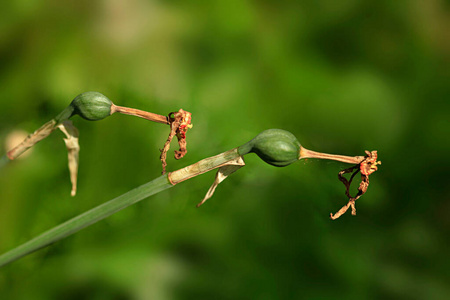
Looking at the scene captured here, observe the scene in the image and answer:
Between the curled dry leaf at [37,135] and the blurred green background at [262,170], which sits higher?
the blurred green background at [262,170]

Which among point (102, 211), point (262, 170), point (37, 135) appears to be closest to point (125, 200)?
point (102, 211)

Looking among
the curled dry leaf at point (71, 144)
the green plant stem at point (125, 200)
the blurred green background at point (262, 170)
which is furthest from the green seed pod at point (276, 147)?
the blurred green background at point (262, 170)

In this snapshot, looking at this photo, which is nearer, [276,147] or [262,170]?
[276,147]

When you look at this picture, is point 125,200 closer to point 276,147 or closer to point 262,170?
point 276,147

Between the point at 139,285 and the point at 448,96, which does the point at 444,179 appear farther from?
the point at 139,285

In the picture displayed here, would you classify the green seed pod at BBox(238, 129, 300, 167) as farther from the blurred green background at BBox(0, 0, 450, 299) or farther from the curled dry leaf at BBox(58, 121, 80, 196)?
the blurred green background at BBox(0, 0, 450, 299)

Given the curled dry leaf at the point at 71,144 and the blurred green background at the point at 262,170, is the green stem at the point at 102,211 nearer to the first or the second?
the curled dry leaf at the point at 71,144
